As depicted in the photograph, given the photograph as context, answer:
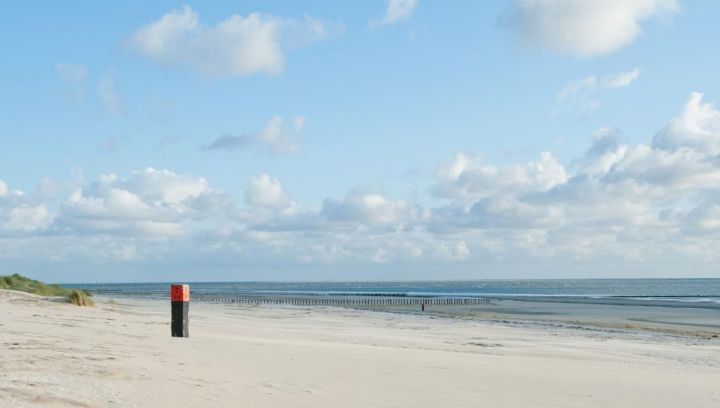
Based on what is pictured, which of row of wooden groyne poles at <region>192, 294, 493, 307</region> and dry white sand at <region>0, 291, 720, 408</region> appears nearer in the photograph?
dry white sand at <region>0, 291, 720, 408</region>

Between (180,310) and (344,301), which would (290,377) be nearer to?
(180,310)

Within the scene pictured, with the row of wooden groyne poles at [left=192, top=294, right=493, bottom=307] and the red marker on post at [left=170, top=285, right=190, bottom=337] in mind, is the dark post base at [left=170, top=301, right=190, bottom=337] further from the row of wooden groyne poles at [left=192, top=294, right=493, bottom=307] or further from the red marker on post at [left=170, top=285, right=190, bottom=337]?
the row of wooden groyne poles at [left=192, top=294, right=493, bottom=307]

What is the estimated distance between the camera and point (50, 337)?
1287 cm

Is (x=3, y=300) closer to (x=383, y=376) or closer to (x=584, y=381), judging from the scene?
(x=383, y=376)

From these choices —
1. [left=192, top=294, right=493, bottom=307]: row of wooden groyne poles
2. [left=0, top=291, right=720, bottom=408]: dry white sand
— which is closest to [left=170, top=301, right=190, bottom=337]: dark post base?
[left=0, top=291, right=720, bottom=408]: dry white sand

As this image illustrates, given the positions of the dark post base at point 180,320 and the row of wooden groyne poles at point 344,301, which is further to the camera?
the row of wooden groyne poles at point 344,301

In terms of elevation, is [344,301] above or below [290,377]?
below

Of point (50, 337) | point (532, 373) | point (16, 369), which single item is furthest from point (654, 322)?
point (16, 369)

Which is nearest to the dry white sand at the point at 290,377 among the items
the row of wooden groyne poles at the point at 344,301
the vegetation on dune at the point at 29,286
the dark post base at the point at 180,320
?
the dark post base at the point at 180,320

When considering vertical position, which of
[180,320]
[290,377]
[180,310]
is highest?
[180,310]

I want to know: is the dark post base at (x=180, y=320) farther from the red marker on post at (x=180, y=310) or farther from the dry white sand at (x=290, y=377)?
the dry white sand at (x=290, y=377)

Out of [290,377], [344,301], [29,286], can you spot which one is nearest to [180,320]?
[290,377]

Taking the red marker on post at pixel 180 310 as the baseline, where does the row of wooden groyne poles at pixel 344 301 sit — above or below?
below

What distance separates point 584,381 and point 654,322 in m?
34.1
